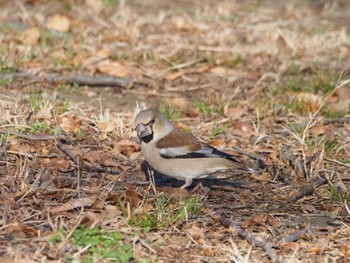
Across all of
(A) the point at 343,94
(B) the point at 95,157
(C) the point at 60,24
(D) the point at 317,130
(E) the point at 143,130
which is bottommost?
(A) the point at 343,94

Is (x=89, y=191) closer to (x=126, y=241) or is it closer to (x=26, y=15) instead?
(x=126, y=241)

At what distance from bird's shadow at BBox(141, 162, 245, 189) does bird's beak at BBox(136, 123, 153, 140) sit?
1.24 feet

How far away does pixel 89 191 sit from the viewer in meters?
5.47

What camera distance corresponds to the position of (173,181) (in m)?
6.47

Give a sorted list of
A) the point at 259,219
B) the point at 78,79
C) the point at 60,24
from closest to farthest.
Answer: the point at 259,219 → the point at 78,79 → the point at 60,24

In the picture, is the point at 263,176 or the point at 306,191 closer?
the point at 306,191

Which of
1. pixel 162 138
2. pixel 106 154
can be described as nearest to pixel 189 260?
pixel 162 138

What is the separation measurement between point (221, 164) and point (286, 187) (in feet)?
2.23

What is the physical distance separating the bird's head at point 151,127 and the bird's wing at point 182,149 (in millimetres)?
80

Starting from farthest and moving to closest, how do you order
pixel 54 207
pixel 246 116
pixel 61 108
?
pixel 246 116 < pixel 61 108 < pixel 54 207

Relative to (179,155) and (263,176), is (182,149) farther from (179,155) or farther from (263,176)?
(263,176)

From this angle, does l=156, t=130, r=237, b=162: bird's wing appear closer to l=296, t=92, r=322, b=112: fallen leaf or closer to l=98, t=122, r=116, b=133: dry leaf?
l=98, t=122, r=116, b=133: dry leaf

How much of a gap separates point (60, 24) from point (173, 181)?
4527 millimetres

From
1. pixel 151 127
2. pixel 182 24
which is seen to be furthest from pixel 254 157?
pixel 182 24
